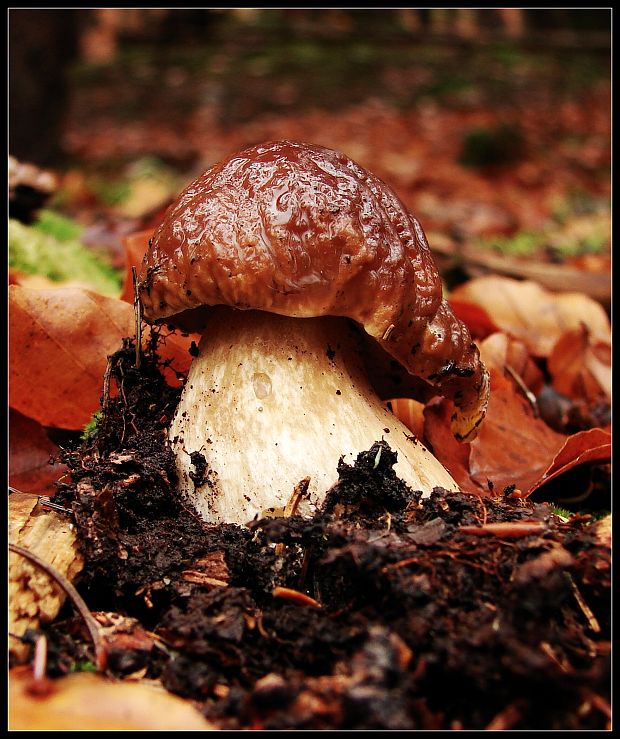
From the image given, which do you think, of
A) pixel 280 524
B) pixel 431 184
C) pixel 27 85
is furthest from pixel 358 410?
pixel 431 184

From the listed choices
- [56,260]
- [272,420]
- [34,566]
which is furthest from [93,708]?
[56,260]

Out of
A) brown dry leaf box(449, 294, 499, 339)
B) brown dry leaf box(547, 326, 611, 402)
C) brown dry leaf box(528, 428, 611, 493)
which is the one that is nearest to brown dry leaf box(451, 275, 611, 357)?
brown dry leaf box(449, 294, 499, 339)

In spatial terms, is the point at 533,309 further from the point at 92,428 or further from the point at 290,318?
the point at 92,428

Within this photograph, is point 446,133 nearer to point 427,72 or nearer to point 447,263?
point 427,72

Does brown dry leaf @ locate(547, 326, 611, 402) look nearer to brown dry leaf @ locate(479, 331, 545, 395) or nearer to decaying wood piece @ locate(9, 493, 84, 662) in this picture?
brown dry leaf @ locate(479, 331, 545, 395)

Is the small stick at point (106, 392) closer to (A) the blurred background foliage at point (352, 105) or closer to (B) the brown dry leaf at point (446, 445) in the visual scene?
(B) the brown dry leaf at point (446, 445)
